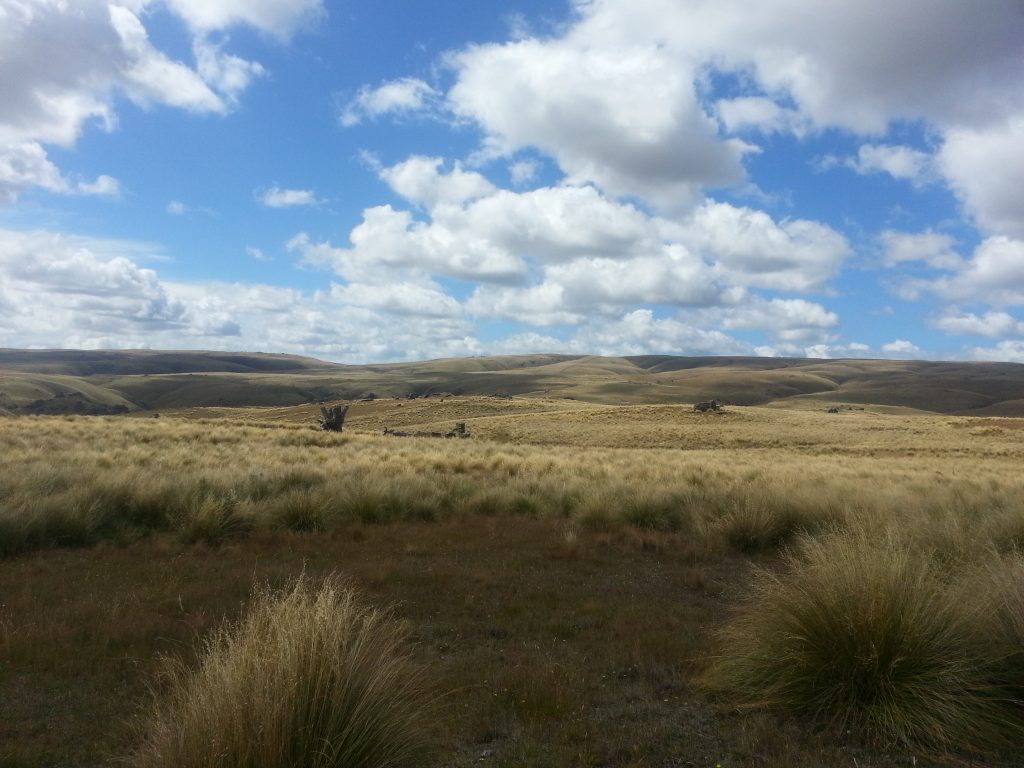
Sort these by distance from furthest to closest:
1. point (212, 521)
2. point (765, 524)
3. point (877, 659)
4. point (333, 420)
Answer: point (333, 420) < point (765, 524) < point (212, 521) < point (877, 659)

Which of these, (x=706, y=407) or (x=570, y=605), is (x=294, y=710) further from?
(x=706, y=407)

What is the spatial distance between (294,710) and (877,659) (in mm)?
3748

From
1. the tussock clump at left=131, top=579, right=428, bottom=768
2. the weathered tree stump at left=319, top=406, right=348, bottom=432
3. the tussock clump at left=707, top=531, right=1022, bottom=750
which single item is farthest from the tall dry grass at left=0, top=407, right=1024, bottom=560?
the weathered tree stump at left=319, top=406, right=348, bottom=432

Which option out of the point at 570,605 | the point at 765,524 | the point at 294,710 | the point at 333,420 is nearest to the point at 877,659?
the point at 570,605

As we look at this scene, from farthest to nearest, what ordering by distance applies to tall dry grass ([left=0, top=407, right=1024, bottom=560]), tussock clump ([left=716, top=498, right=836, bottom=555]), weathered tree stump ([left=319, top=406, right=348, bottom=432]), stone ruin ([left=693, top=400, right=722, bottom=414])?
1. stone ruin ([left=693, top=400, right=722, bottom=414])
2. weathered tree stump ([left=319, top=406, right=348, bottom=432])
3. tussock clump ([left=716, top=498, right=836, bottom=555])
4. tall dry grass ([left=0, top=407, right=1024, bottom=560])

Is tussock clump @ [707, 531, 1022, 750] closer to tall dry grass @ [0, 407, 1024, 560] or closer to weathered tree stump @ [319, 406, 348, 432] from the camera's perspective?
tall dry grass @ [0, 407, 1024, 560]

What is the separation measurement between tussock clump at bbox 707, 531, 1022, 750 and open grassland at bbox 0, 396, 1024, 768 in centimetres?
2

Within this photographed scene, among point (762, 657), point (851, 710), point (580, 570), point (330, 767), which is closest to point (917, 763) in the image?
point (851, 710)

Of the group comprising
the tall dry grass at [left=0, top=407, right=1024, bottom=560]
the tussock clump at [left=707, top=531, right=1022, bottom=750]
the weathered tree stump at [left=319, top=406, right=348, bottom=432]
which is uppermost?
the tussock clump at [left=707, top=531, right=1022, bottom=750]

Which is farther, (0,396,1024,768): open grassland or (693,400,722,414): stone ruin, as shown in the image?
(693,400,722,414): stone ruin

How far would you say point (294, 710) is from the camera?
3182 mm

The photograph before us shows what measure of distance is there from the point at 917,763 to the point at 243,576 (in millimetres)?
6684

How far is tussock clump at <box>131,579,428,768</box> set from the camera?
3.06 meters

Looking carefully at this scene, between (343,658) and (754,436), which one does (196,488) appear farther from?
(754,436)
